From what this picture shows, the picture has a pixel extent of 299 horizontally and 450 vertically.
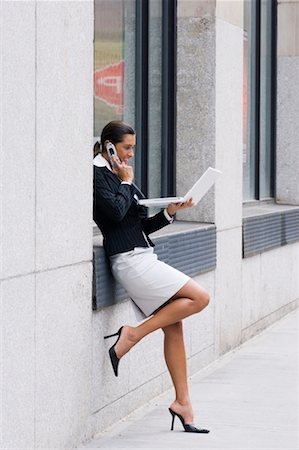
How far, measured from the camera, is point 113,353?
7.91m

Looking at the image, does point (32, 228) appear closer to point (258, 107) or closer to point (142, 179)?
point (142, 179)

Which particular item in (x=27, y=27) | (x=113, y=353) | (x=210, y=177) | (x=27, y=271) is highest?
(x=27, y=27)

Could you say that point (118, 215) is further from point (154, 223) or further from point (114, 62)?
point (114, 62)

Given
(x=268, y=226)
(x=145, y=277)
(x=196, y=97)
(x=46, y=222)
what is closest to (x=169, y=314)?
(x=145, y=277)

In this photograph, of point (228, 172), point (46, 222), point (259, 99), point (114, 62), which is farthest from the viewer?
point (259, 99)

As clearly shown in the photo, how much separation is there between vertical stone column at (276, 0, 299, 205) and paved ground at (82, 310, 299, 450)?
4388 millimetres

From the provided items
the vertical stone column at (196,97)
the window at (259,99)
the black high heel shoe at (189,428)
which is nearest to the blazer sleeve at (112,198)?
the black high heel shoe at (189,428)

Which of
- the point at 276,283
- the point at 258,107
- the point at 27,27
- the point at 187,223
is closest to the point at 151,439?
the point at 27,27

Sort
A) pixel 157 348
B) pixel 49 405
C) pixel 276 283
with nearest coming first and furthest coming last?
pixel 49 405, pixel 157 348, pixel 276 283

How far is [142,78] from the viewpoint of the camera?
10680 millimetres

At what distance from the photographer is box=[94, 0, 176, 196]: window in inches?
383

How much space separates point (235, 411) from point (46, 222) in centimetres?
256

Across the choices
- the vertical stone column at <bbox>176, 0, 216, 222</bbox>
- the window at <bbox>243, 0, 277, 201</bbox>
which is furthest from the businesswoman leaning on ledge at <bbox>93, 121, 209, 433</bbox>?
the window at <bbox>243, 0, 277, 201</bbox>

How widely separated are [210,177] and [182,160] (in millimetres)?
3177
